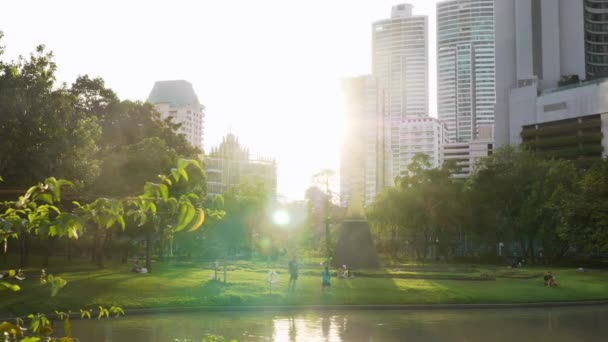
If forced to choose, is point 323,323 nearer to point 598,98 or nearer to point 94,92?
point 94,92

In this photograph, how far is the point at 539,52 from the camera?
137500mm

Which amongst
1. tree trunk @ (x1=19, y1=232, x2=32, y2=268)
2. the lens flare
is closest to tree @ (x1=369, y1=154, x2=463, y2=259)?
the lens flare

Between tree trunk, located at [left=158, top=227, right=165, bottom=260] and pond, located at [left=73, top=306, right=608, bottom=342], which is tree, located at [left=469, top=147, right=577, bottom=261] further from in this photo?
pond, located at [left=73, top=306, right=608, bottom=342]

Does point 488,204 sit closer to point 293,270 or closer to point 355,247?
point 355,247

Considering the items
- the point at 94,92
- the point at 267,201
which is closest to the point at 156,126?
the point at 94,92

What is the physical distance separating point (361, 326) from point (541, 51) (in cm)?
12594

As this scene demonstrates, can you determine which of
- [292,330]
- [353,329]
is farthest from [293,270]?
[292,330]

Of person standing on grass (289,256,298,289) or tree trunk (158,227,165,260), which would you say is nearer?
person standing on grass (289,256,298,289)

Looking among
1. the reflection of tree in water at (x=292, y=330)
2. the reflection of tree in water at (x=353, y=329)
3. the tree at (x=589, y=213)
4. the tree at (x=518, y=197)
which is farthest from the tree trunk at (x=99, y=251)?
the tree at (x=518, y=197)

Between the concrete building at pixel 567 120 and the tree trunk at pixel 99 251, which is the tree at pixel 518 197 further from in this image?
the concrete building at pixel 567 120

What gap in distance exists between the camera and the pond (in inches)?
854

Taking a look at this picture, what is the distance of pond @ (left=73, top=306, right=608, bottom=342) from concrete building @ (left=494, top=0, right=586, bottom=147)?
110193 millimetres

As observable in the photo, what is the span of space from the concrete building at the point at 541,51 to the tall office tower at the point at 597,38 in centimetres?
760

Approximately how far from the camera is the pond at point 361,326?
71.2 feet
